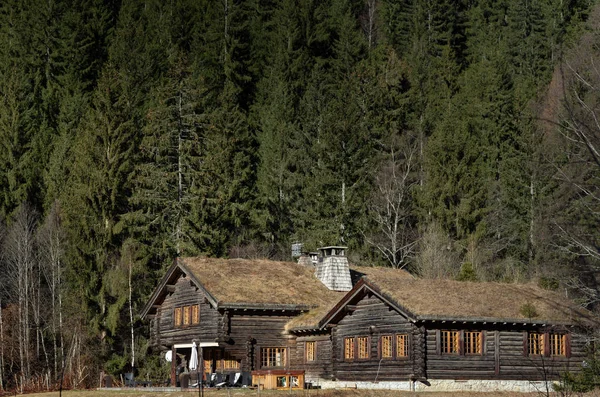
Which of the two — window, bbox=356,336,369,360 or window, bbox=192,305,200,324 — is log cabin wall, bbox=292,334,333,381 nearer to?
window, bbox=356,336,369,360

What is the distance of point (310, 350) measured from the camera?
51.0 metres

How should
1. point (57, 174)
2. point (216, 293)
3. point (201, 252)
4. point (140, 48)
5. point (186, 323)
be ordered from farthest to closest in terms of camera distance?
point (140, 48)
point (57, 174)
point (201, 252)
point (186, 323)
point (216, 293)

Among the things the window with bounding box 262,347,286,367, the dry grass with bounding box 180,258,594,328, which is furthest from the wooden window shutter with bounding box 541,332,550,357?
the window with bounding box 262,347,286,367

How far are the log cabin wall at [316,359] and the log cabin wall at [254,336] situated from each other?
62cm

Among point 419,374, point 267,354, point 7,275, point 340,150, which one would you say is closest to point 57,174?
point 7,275

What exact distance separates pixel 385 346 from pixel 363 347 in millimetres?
1534

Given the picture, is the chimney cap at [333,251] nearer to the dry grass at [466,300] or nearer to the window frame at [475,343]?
the dry grass at [466,300]

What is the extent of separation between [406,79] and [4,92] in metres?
33.3

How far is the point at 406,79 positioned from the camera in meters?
91.9

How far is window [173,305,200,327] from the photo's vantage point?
53.2 meters

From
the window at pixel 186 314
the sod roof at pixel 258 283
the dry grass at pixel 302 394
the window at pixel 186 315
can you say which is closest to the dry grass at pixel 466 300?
the dry grass at pixel 302 394

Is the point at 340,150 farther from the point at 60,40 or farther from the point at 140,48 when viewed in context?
the point at 60,40

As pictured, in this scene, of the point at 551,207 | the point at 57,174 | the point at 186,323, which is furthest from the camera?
the point at 57,174

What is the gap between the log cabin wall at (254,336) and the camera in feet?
166
